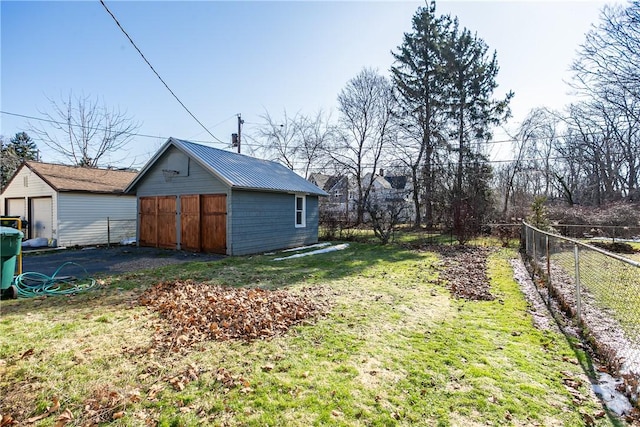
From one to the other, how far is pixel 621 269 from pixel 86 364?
6.41 m

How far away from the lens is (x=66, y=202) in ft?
45.9

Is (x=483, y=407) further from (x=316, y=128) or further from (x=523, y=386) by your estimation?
(x=316, y=128)

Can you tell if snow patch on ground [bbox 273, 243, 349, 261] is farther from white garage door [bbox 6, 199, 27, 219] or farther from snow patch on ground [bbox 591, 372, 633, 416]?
white garage door [bbox 6, 199, 27, 219]

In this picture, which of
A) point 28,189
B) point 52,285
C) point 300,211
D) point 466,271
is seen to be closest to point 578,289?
point 466,271

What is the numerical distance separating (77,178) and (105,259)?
24.3ft

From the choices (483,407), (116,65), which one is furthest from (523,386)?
(116,65)

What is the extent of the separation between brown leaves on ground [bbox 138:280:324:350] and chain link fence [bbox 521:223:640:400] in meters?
3.70

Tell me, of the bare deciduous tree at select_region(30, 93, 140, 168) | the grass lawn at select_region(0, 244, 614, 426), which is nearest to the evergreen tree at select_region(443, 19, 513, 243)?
the grass lawn at select_region(0, 244, 614, 426)

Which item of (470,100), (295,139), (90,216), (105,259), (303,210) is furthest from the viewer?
(295,139)

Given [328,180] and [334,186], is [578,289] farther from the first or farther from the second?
[328,180]

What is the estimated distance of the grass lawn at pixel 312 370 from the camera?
261 cm

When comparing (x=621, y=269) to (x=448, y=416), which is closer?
(x=448, y=416)

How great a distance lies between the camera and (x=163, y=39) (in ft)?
31.2

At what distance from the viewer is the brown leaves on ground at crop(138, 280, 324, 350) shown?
13.6 feet
